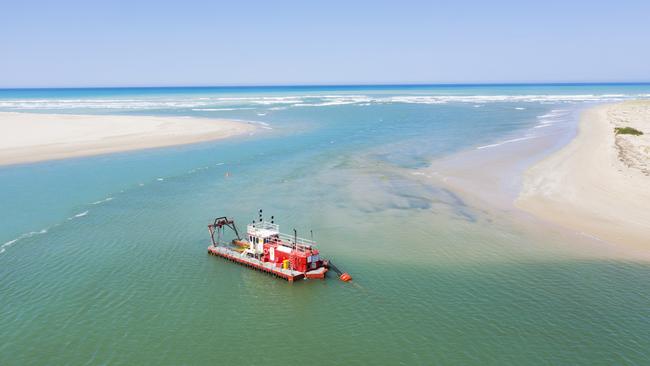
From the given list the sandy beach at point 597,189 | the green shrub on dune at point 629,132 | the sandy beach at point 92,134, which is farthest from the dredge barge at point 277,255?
the green shrub on dune at point 629,132

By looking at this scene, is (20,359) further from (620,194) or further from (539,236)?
(620,194)

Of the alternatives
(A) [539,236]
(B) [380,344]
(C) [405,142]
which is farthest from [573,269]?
(C) [405,142]

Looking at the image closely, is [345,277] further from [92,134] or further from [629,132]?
[92,134]

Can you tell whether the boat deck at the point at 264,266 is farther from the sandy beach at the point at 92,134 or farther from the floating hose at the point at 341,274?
the sandy beach at the point at 92,134

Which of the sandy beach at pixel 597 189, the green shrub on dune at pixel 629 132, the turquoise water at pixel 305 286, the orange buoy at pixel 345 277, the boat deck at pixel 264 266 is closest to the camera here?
the turquoise water at pixel 305 286

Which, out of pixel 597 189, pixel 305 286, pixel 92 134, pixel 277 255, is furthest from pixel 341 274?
pixel 92 134

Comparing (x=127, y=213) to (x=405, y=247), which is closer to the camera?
(x=405, y=247)
